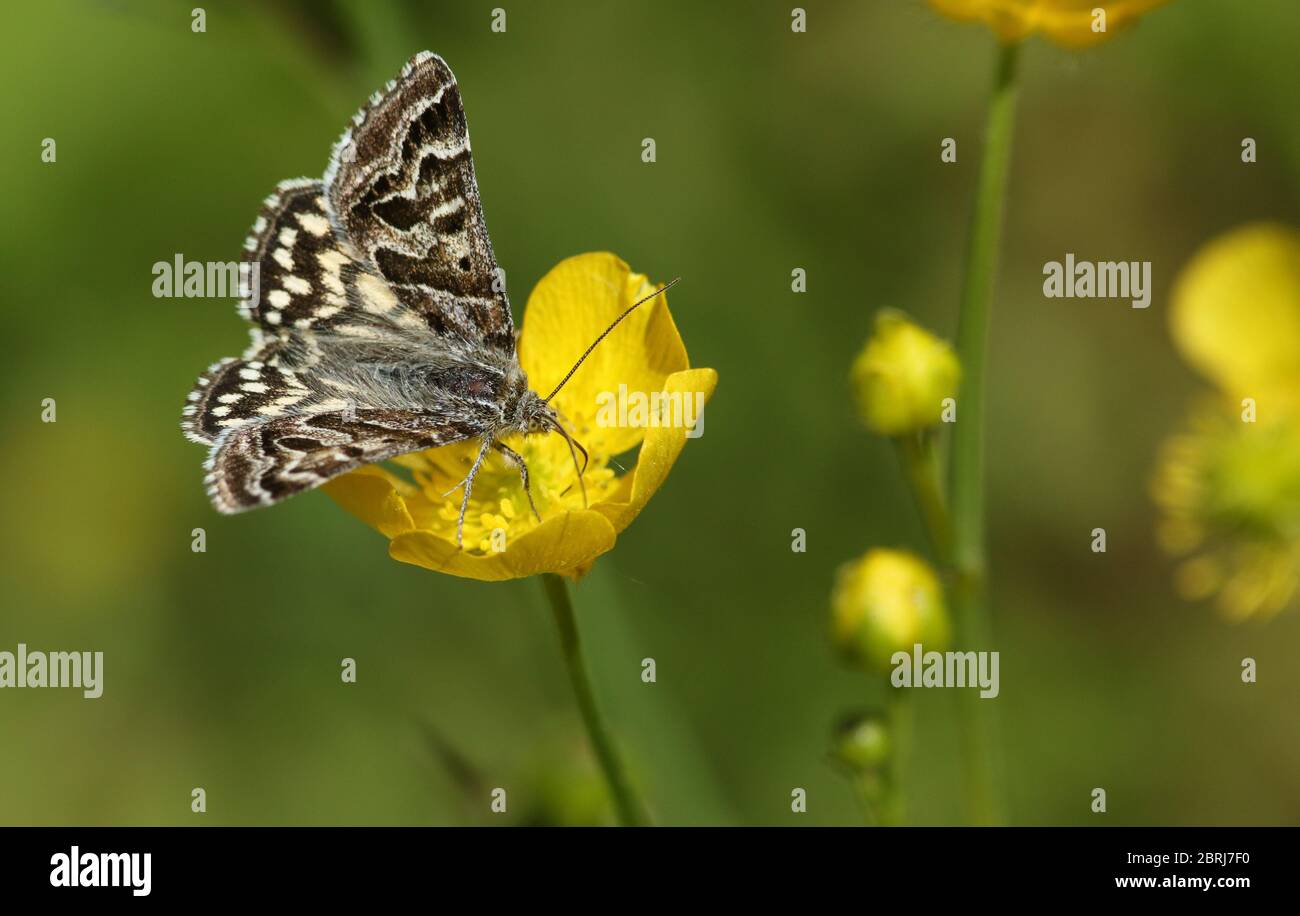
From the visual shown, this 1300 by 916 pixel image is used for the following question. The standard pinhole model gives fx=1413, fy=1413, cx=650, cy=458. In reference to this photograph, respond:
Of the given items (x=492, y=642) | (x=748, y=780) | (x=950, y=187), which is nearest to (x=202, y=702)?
(x=492, y=642)

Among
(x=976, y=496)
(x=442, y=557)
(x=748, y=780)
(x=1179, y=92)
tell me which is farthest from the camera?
(x=1179, y=92)

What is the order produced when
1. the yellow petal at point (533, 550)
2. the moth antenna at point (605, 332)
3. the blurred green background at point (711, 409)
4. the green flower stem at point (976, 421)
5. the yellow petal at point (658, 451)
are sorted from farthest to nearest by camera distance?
the blurred green background at point (711, 409) < the moth antenna at point (605, 332) < the green flower stem at point (976, 421) < the yellow petal at point (658, 451) < the yellow petal at point (533, 550)

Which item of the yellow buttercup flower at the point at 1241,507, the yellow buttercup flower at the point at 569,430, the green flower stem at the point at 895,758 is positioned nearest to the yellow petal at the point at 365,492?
the yellow buttercup flower at the point at 569,430

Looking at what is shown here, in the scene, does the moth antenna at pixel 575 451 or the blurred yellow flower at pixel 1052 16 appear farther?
the moth antenna at pixel 575 451

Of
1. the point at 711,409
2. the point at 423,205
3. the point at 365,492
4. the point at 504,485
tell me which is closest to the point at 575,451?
the point at 504,485

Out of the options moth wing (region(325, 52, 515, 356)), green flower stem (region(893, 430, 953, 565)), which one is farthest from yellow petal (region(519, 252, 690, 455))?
green flower stem (region(893, 430, 953, 565))

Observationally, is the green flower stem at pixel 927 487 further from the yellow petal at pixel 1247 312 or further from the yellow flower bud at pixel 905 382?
the yellow petal at pixel 1247 312

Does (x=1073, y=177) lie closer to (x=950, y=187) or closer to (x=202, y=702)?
(x=950, y=187)
